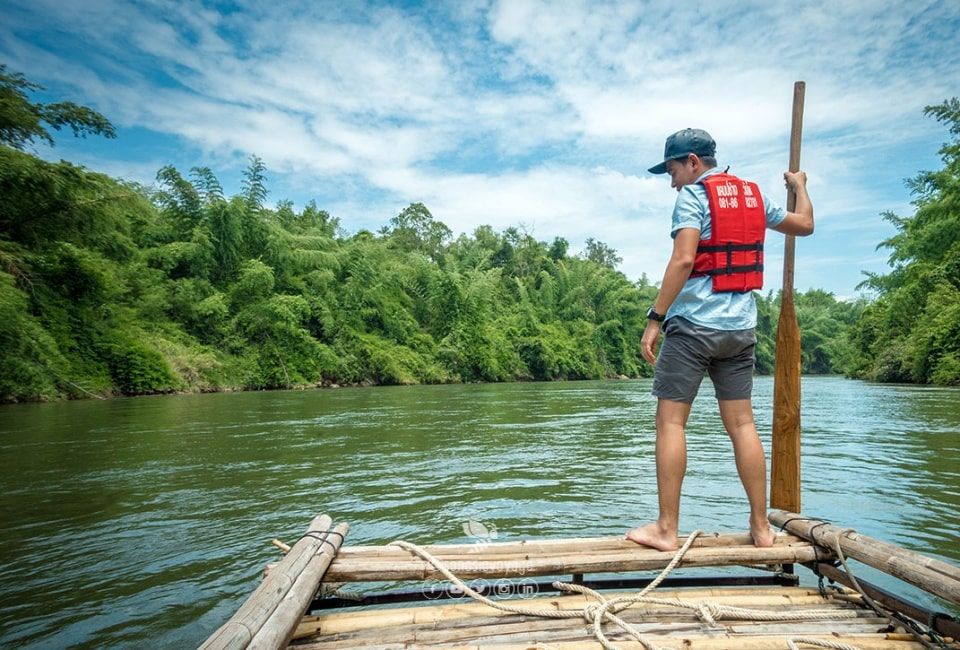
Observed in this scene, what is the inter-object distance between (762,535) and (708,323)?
927 mm

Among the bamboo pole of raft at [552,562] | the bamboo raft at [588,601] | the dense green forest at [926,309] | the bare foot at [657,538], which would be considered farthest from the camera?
the dense green forest at [926,309]

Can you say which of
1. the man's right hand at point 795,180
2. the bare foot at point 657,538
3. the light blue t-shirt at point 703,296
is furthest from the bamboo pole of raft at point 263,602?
the man's right hand at point 795,180

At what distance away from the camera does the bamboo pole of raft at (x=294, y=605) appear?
1498mm

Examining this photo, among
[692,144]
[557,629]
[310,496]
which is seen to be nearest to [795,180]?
[692,144]

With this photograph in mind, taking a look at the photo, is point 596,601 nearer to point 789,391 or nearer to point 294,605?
point 294,605

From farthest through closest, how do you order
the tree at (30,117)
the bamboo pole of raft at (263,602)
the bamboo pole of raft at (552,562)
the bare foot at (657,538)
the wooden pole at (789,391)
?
the tree at (30,117)
the wooden pole at (789,391)
the bare foot at (657,538)
the bamboo pole of raft at (552,562)
the bamboo pole of raft at (263,602)

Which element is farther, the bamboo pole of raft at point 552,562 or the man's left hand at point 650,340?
the man's left hand at point 650,340

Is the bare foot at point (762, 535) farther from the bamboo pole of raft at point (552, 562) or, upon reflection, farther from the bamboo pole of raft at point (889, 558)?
the bamboo pole of raft at point (889, 558)

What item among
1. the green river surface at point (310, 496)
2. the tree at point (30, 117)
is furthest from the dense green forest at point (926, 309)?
the tree at point (30, 117)

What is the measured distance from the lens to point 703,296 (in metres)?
2.48

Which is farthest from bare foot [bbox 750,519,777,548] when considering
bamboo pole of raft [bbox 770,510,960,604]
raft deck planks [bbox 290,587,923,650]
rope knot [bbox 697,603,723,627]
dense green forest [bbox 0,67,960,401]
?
dense green forest [bbox 0,67,960,401]

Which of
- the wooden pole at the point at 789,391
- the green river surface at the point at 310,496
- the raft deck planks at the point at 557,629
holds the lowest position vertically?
the green river surface at the point at 310,496

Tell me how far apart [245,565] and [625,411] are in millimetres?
10439

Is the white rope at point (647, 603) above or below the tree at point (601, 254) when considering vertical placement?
below
